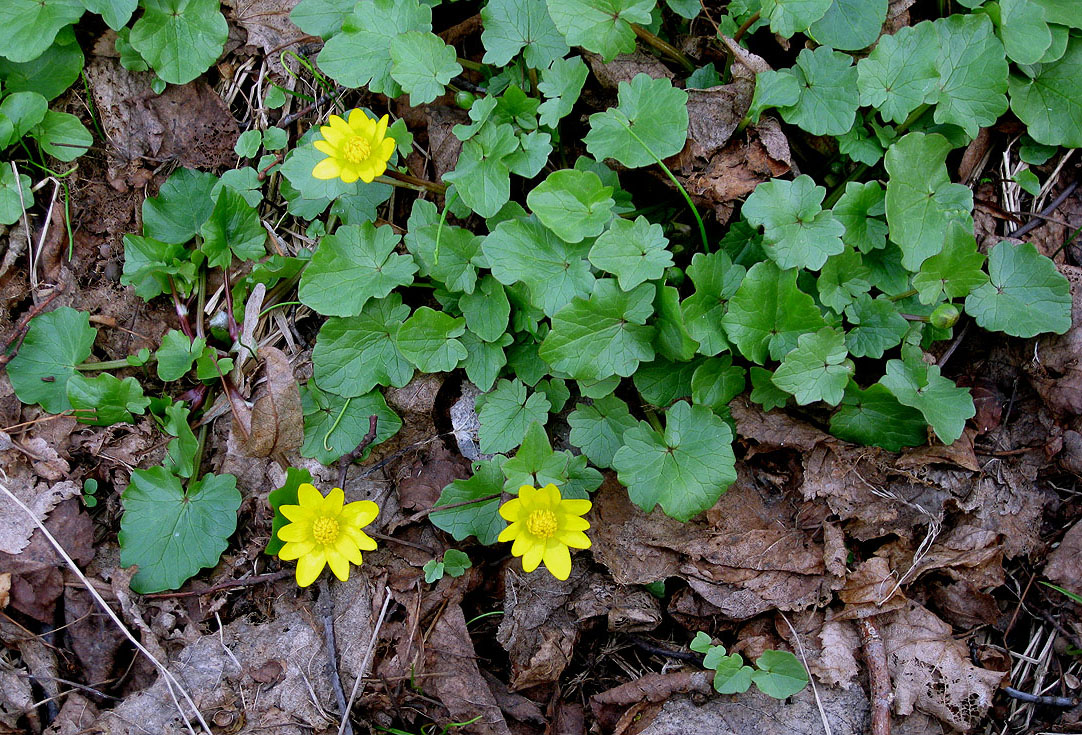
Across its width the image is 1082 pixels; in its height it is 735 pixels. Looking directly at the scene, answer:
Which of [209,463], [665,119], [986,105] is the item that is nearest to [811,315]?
[665,119]

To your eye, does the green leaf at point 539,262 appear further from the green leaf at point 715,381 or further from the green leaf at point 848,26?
the green leaf at point 848,26

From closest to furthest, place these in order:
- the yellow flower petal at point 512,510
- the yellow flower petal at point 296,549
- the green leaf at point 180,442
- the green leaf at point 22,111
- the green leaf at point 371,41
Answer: the yellow flower petal at point 512,510, the yellow flower petal at point 296,549, the green leaf at point 371,41, the green leaf at point 180,442, the green leaf at point 22,111

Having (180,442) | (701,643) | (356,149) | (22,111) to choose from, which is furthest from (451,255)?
(22,111)

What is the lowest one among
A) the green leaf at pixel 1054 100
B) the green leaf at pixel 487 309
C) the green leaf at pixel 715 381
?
the green leaf at pixel 715 381

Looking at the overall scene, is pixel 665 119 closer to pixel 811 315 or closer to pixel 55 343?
pixel 811 315

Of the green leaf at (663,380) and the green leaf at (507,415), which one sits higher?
the green leaf at (663,380)

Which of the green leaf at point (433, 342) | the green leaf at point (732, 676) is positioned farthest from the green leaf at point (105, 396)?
the green leaf at point (732, 676)

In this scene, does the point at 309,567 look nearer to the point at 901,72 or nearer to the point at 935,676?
the point at 935,676

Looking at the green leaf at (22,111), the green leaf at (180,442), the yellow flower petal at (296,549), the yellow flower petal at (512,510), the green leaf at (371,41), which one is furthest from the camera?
the green leaf at (22,111)
